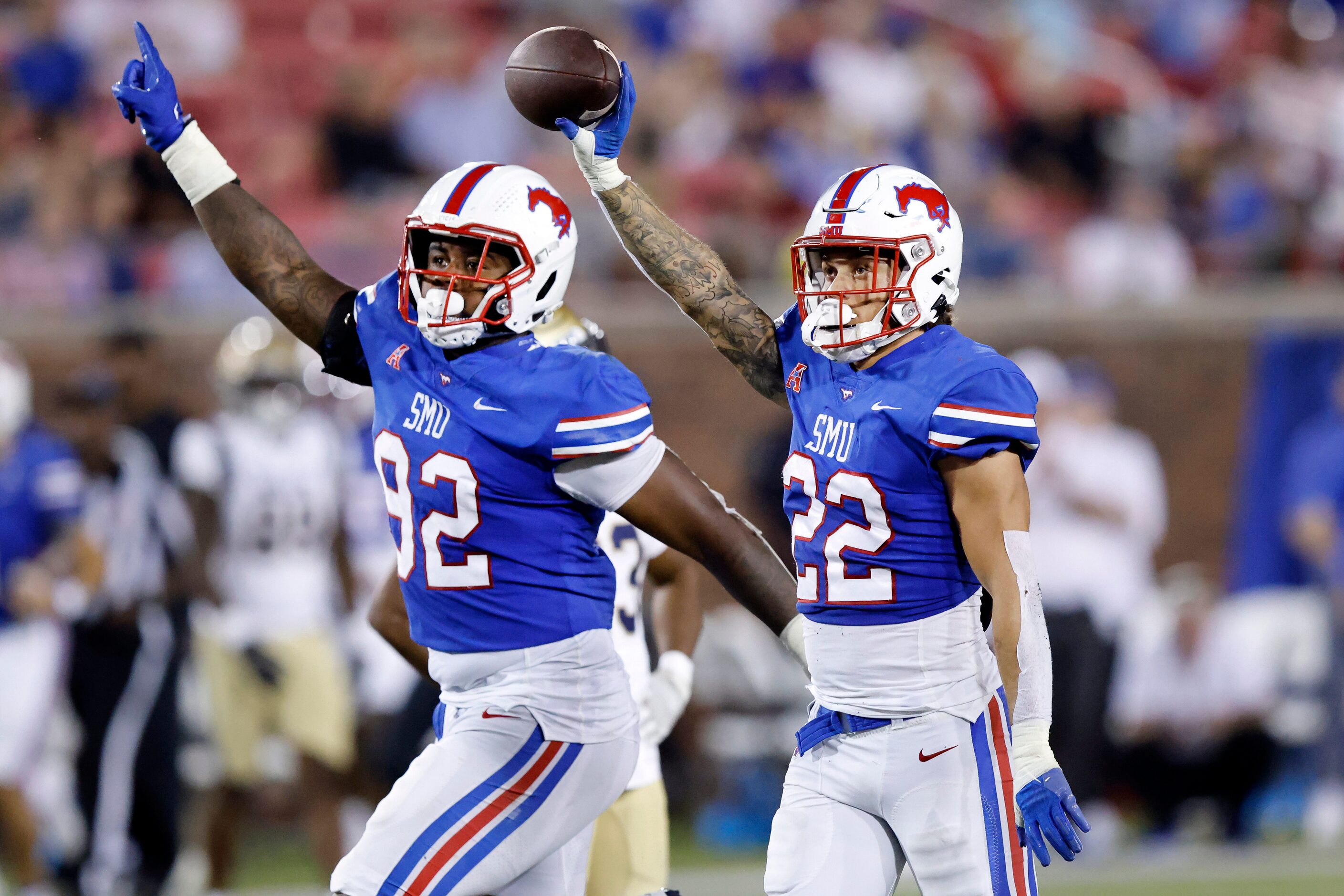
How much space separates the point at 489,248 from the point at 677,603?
4.10 ft

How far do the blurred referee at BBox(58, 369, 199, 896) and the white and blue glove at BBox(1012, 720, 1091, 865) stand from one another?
4.17m

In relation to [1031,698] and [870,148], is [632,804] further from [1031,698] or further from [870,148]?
[870,148]

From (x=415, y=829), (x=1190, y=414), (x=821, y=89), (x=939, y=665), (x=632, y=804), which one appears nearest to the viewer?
(x=415, y=829)

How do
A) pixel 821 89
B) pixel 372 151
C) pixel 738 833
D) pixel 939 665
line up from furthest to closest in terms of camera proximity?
pixel 821 89 < pixel 372 151 < pixel 738 833 < pixel 939 665

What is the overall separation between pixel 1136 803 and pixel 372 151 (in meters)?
5.08

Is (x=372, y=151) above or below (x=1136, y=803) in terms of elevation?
above

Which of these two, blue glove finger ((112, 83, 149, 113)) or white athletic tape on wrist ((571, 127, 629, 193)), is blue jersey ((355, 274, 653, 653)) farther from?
blue glove finger ((112, 83, 149, 113))

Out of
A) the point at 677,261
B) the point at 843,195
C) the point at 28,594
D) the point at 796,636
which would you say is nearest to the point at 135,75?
the point at 677,261

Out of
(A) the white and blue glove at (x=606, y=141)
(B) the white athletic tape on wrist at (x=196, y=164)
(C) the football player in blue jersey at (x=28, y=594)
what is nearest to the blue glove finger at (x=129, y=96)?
(B) the white athletic tape on wrist at (x=196, y=164)

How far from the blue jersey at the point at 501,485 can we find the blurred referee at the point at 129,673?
343 cm

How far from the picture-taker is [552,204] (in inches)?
144

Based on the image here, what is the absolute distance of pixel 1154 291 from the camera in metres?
8.74

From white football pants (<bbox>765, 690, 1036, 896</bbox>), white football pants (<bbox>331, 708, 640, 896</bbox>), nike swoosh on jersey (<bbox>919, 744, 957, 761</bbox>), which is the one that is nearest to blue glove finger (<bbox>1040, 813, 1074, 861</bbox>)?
white football pants (<bbox>765, 690, 1036, 896</bbox>)

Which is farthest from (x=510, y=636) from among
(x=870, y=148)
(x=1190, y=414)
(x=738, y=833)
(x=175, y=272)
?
(x=870, y=148)
